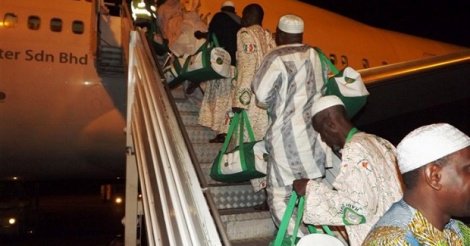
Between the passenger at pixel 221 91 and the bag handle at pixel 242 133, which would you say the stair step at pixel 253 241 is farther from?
the passenger at pixel 221 91

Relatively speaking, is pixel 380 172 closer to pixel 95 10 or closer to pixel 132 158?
pixel 132 158

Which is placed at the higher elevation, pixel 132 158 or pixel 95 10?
pixel 95 10

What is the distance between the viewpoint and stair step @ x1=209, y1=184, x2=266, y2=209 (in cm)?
358

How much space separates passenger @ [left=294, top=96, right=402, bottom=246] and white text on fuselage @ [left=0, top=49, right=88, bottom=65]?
574 centimetres

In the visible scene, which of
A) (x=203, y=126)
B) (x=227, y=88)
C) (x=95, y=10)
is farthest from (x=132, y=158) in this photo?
(x=95, y=10)

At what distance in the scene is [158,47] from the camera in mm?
5207

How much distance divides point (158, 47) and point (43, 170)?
12.2 ft

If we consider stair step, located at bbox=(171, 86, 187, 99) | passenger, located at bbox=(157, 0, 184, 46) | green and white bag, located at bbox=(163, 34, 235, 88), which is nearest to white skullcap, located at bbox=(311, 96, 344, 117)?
green and white bag, located at bbox=(163, 34, 235, 88)

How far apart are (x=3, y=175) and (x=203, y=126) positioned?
15.5ft

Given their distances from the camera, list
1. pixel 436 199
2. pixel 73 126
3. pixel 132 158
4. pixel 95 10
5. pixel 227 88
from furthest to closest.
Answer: pixel 73 126 < pixel 95 10 < pixel 132 158 < pixel 227 88 < pixel 436 199

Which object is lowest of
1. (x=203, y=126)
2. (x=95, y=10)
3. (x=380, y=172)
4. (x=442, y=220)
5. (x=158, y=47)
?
(x=442, y=220)

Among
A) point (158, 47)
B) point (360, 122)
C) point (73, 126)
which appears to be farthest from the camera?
point (73, 126)

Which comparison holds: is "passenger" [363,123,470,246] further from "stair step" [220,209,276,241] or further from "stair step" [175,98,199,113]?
"stair step" [175,98,199,113]

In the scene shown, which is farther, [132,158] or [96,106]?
[96,106]
